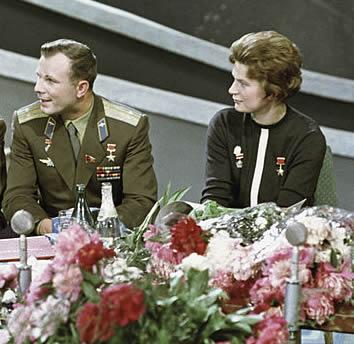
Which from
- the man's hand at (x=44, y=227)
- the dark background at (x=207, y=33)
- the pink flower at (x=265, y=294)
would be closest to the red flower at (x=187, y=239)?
the pink flower at (x=265, y=294)

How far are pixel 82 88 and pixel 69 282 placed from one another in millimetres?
1962

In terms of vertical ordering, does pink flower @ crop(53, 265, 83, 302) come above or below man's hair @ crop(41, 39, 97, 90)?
below

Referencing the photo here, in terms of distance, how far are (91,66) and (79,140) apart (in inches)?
10.9

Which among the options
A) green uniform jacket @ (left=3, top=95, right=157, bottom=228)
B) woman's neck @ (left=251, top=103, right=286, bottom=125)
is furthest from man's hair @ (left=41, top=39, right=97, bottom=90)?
woman's neck @ (left=251, top=103, right=286, bottom=125)

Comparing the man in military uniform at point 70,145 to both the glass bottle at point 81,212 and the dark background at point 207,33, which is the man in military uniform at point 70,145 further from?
the dark background at point 207,33

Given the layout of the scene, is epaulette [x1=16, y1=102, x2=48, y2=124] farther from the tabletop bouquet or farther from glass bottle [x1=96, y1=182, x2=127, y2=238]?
the tabletop bouquet

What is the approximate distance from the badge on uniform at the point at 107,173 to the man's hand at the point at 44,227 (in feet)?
1.09

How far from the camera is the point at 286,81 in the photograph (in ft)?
10.8

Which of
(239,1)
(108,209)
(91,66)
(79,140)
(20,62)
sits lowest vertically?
(108,209)

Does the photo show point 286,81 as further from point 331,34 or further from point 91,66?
point 331,34

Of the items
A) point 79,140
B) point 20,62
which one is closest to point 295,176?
point 79,140

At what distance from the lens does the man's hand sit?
9.71ft

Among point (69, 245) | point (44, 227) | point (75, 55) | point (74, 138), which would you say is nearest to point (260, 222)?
point (69, 245)

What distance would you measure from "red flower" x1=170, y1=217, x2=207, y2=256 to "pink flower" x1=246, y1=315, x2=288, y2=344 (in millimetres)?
368
